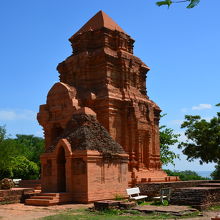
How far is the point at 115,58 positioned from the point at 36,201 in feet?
35.3

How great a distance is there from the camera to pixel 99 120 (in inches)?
816

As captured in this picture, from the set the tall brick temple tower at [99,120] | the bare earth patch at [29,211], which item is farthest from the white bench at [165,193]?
the bare earth patch at [29,211]

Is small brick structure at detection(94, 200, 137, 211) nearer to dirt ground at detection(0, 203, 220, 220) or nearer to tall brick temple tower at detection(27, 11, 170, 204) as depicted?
dirt ground at detection(0, 203, 220, 220)

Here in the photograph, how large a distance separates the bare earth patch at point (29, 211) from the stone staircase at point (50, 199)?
0.40 meters

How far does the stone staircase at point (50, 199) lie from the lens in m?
14.7

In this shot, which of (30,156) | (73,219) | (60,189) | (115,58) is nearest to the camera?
(73,219)

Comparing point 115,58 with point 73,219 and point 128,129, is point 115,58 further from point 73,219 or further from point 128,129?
point 73,219

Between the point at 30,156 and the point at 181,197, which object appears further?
the point at 30,156

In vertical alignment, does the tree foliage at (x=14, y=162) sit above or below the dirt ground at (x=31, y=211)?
above

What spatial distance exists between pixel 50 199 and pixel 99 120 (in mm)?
6924

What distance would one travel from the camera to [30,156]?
46750 millimetres

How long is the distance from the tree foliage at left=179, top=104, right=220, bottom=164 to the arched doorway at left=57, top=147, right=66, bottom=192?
14.2 meters

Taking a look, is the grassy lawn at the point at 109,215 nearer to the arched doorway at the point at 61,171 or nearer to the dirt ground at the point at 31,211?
the dirt ground at the point at 31,211

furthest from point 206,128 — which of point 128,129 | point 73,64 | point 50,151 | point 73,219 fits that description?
point 73,219
